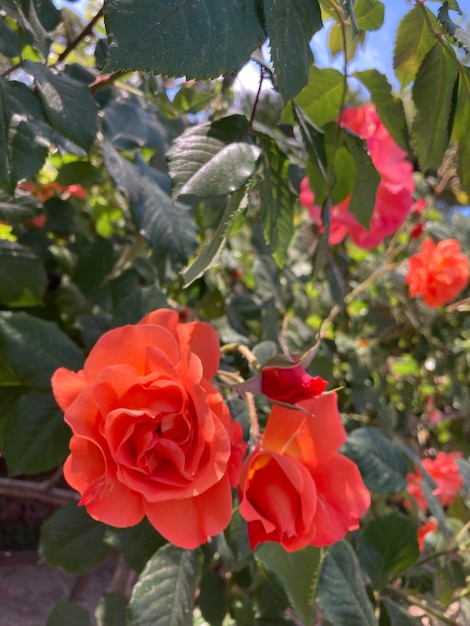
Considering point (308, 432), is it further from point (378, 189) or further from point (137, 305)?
point (378, 189)

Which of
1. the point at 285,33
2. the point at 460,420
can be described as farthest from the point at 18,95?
the point at 460,420

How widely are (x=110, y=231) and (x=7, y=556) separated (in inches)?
23.2

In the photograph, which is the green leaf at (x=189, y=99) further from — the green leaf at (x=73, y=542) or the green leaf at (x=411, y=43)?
the green leaf at (x=73, y=542)

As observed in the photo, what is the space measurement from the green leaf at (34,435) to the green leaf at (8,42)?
11.6 inches

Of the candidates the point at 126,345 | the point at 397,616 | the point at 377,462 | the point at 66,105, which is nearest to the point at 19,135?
the point at 66,105

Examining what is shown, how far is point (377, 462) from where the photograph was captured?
62 cm

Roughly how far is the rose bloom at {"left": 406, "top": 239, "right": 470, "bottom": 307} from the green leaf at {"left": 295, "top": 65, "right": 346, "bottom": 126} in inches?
27.2

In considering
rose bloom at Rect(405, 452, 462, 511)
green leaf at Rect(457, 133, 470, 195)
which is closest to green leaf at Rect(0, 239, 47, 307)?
green leaf at Rect(457, 133, 470, 195)

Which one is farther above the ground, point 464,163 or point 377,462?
point 464,163

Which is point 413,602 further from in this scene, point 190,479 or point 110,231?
point 110,231

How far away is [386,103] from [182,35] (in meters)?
0.26

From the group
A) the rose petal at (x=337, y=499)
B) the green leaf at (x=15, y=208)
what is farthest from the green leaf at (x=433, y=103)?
the green leaf at (x=15, y=208)

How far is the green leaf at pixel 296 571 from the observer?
1.43 ft

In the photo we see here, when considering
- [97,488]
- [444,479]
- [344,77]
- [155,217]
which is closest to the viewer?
[97,488]
